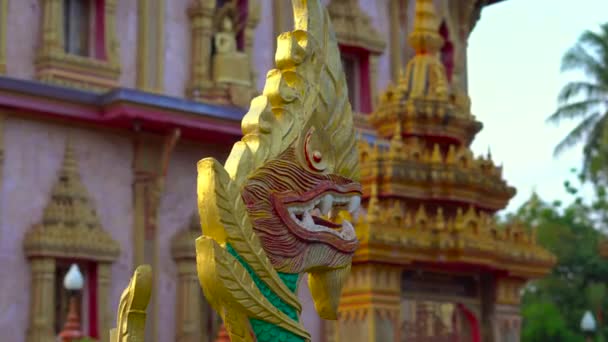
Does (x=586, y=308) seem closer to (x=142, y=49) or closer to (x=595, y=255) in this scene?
(x=595, y=255)

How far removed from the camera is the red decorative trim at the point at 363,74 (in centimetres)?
2106

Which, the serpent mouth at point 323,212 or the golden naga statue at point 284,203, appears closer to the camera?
the golden naga statue at point 284,203

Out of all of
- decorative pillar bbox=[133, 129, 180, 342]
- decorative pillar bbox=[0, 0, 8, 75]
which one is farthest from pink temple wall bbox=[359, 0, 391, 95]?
decorative pillar bbox=[0, 0, 8, 75]

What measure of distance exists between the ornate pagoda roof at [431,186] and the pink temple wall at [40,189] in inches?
243

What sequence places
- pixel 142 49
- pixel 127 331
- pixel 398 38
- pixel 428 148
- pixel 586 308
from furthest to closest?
pixel 586 308, pixel 398 38, pixel 142 49, pixel 428 148, pixel 127 331

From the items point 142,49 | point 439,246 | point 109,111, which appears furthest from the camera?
point 142,49

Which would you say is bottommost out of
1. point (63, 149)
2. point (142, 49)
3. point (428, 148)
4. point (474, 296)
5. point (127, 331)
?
point (127, 331)

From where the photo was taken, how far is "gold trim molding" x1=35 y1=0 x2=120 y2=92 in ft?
57.4

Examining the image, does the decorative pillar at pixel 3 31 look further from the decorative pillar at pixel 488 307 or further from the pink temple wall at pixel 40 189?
the decorative pillar at pixel 488 307

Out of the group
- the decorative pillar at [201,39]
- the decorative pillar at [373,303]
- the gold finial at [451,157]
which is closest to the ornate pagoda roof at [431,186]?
the gold finial at [451,157]

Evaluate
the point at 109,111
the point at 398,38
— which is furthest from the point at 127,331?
the point at 398,38

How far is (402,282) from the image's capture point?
11.7 m

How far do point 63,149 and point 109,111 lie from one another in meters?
0.82

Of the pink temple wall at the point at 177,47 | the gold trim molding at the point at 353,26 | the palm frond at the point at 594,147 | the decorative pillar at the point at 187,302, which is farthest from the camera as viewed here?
the palm frond at the point at 594,147
